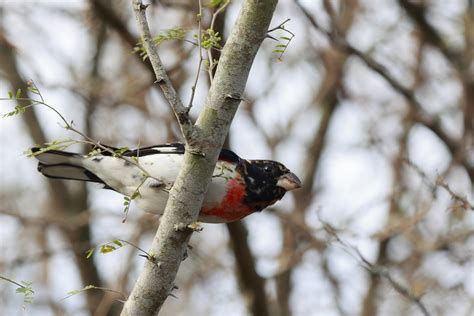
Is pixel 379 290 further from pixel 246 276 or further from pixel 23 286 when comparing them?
pixel 23 286

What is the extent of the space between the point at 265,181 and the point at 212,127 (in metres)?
1.83

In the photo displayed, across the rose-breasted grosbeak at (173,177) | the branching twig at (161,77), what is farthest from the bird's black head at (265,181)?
the branching twig at (161,77)

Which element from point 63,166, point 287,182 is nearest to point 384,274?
point 287,182

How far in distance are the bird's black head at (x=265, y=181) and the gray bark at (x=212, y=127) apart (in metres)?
1.53

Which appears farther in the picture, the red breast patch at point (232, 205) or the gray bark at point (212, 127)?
the red breast patch at point (232, 205)

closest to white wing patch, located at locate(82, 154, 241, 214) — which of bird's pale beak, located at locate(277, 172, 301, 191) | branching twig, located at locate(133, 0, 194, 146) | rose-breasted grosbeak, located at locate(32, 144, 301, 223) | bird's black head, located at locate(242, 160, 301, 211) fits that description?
rose-breasted grosbeak, located at locate(32, 144, 301, 223)

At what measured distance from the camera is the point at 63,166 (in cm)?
563

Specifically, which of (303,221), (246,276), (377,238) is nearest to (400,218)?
(377,238)

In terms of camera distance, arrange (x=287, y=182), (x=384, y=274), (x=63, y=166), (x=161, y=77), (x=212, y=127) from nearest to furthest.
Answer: (x=161, y=77) → (x=212, y=127) → (x=384, y=274) → (x=287, y=182) → (x=63, y=166)

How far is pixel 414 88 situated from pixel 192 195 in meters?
7.09

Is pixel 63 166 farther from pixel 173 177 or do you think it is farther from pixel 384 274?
pixel 384 274

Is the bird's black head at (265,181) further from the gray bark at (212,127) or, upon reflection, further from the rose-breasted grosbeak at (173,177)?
the gray bark at (212,127)

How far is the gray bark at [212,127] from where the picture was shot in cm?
346

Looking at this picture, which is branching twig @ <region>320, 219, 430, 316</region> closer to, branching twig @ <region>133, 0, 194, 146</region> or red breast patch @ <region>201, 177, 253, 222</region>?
red breast patch @ <region>201, 177, 253, 222</region>
